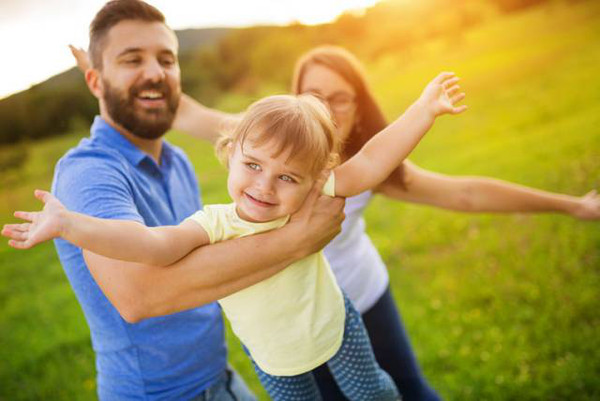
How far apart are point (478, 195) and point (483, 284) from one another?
8.29ft

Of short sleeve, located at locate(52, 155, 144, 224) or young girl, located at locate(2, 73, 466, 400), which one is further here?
young girl, located at locate(2, 73, 466, 400)

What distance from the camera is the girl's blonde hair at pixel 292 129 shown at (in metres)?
1.87

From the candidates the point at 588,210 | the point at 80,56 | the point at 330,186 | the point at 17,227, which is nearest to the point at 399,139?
the point at 330,186

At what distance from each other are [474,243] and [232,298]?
196 inches

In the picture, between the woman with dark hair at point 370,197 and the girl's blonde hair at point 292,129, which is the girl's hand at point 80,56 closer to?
the woman with dark hair at point 370,197

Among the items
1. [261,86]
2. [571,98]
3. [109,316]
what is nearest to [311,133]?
[109,316]

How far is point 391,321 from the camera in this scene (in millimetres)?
2949

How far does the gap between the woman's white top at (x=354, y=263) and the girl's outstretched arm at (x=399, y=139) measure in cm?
79

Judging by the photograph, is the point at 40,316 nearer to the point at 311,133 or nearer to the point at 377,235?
the point at 377,235

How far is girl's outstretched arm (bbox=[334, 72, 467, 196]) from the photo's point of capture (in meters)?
1.95

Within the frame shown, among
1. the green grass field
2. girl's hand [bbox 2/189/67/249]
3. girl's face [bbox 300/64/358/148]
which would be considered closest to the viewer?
girl's hand [bbox 2/189/67/249]

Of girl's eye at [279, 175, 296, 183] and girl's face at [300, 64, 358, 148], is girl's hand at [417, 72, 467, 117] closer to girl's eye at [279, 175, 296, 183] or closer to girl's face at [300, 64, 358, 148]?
girl's eye at [279, 175, 296, 183]

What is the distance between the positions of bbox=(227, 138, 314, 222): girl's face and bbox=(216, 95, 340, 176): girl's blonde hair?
0.10 feet

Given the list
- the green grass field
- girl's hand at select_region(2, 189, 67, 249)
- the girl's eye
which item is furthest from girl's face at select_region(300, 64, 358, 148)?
the green grass field
